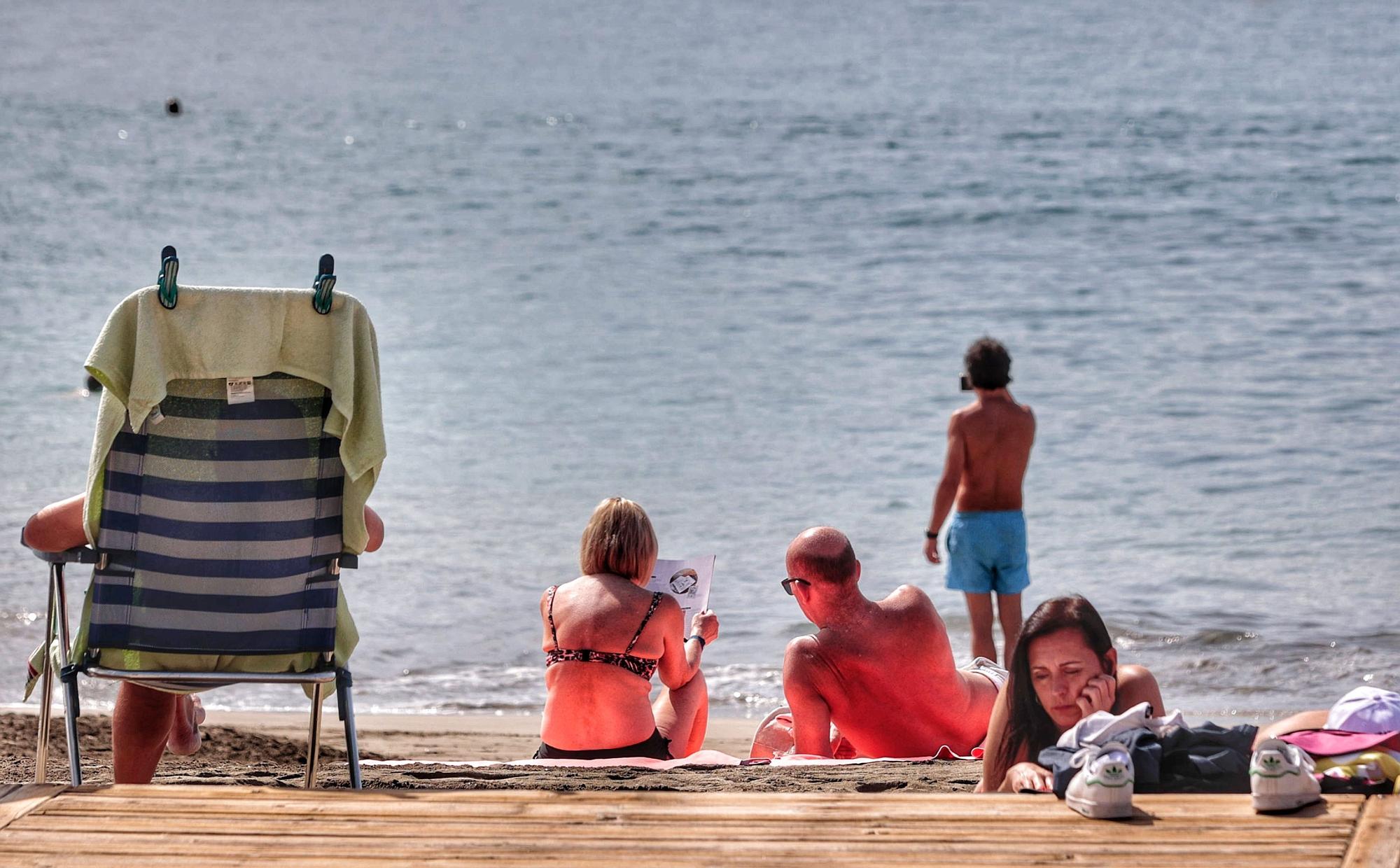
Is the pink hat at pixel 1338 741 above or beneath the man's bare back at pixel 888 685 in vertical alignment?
above

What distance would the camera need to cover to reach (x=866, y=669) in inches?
162

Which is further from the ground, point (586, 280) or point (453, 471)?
point (586, 280)

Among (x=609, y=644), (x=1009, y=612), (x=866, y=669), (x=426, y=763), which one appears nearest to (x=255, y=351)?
(x=609, y=644)

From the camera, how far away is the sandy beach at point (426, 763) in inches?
141

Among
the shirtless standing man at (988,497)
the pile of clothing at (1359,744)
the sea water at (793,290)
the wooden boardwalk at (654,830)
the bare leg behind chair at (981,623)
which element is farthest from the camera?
the sea water at (793,290)

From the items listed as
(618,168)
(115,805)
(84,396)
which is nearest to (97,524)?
(115,805)

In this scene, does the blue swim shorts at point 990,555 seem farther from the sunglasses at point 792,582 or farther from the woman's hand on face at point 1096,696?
the woman's hand on face at point 1096,696

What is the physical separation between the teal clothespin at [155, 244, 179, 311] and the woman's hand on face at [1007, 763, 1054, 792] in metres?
2.11

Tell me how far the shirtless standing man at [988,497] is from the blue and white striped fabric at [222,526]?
3.16m

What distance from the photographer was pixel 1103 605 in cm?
779

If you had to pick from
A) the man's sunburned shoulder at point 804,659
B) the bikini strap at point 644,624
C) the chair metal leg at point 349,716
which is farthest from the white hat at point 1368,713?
the chair metal leg at point 349,716

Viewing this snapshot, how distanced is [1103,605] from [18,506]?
271 inches

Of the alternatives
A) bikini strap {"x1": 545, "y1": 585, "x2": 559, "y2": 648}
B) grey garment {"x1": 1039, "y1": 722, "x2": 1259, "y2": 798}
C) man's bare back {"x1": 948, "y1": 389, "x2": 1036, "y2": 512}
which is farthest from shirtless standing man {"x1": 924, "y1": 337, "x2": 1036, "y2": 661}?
grey garment {"x1": 1039, "y1": 722, "x2": 1259, "y2": 798}

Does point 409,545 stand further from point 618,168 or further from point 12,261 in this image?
point 618,168
